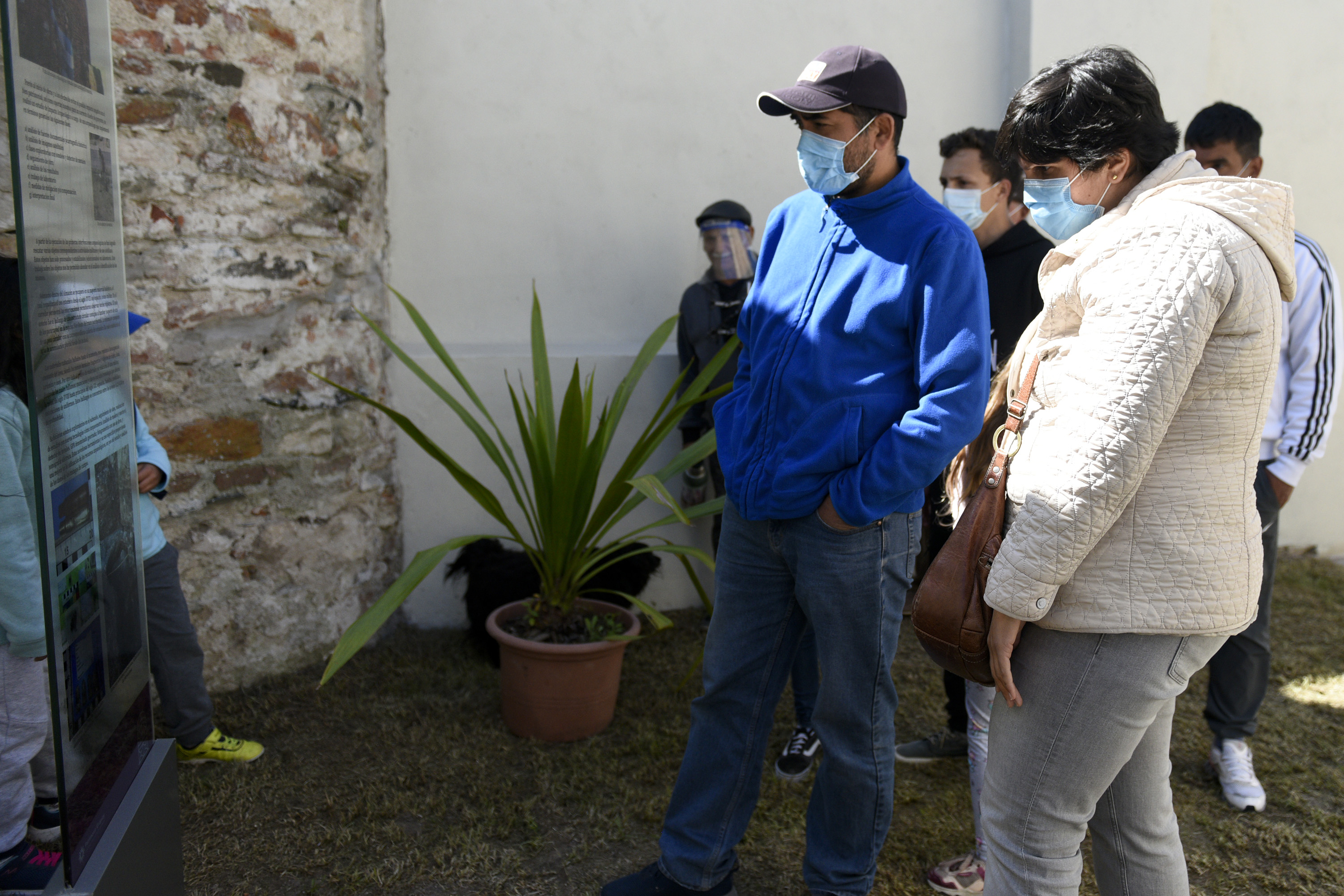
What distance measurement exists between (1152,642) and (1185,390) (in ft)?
1.14

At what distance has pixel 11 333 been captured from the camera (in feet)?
4.75

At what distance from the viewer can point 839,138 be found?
1.76m

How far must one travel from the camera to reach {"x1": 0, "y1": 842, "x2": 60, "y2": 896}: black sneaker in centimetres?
148

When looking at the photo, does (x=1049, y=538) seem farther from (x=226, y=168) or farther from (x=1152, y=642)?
(x=226, y=168)

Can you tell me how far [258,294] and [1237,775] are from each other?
3.29 metres

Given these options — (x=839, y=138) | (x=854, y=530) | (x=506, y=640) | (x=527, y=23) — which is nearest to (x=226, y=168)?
(x=527, y=23)

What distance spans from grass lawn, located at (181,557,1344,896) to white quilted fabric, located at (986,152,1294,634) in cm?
123

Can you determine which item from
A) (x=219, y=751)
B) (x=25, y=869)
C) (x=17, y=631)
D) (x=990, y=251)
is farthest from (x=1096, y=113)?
(x=219, y=751)


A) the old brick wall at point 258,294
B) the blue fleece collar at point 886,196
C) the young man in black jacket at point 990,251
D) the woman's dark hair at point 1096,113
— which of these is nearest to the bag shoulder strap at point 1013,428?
the woman's dark hair at point 1096,113

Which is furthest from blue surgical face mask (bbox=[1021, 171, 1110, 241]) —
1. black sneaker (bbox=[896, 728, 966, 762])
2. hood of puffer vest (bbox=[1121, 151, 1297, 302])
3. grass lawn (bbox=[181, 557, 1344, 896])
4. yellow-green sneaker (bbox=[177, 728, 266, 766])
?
yellow-green sneaker (bbox=[177, 728, 266, 766])

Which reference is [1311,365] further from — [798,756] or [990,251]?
[798,756]

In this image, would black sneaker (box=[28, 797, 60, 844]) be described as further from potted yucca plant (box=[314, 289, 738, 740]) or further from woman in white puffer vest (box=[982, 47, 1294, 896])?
woman in white puffer vest (box=[982, 47, 1294, 896])

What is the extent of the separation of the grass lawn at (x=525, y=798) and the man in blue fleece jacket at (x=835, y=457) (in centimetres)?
38

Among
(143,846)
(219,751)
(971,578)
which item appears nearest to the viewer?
(143,846)
